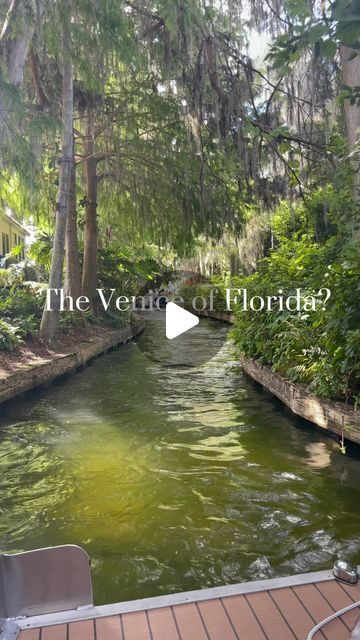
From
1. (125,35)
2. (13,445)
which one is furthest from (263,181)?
(13,445)

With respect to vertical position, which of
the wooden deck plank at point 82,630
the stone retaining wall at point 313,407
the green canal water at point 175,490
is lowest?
the green canal water at point 175,490

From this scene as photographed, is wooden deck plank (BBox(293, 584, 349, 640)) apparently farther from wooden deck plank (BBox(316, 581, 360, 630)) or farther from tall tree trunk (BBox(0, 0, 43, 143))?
tall tree trunk (BBox(0, 0, 43, 143))

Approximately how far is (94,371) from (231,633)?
9.37 m

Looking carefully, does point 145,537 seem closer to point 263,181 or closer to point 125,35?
point 125,35

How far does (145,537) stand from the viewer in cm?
402

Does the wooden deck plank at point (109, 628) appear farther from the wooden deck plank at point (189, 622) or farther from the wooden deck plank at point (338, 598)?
the wooden deck plank at point (338, 598)

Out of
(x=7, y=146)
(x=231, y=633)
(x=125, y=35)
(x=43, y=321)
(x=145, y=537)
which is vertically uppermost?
(x=125, y=35)

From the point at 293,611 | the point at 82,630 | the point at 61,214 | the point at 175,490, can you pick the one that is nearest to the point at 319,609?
the point at 293,611

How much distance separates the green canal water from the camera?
12.0ft

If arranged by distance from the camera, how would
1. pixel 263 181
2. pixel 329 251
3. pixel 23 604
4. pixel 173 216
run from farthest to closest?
pixel 173 216 → pixel 263 181 → pixel 329 251 → pixel 23 604

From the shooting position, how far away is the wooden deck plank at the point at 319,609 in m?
2.36

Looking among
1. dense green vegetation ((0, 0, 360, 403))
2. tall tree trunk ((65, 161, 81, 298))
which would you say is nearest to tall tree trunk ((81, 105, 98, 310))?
dense green vegetation ((0, 0, 360, 403))

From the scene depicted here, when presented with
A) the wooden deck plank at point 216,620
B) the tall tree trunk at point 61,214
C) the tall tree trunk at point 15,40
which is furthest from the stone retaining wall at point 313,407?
the tall tree trunk at point 15,40

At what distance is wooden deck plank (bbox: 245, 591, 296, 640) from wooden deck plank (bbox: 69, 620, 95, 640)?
82 centimetres
